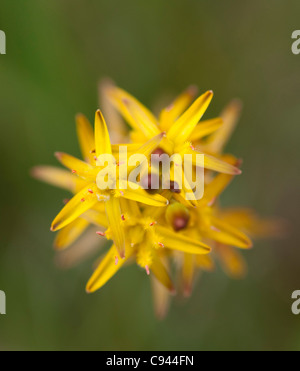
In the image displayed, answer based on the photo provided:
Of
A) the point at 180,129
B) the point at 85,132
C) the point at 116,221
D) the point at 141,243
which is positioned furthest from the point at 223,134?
the point at 116,221

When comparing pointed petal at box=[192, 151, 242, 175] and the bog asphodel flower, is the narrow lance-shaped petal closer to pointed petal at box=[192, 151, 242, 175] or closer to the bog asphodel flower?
the bog asphodel flower

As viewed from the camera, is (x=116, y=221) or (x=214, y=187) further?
(x=214, y=187)

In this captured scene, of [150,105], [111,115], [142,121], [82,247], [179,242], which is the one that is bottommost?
[179,242]

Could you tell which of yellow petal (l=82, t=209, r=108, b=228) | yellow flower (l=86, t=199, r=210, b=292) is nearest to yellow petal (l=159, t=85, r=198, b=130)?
yellow flower (l=86, t=199, r=210, b=292)

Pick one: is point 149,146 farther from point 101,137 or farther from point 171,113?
point 171,113

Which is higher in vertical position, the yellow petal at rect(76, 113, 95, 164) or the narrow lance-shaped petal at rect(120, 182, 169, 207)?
the yellow petal at rect(76, 113, 95, 164)
